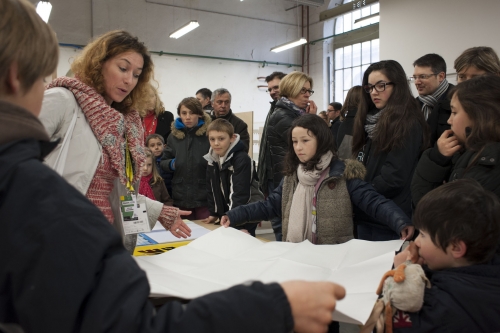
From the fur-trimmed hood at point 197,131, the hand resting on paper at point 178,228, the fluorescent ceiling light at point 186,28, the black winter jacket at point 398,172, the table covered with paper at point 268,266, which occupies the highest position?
the fluorescent ceiling light at point 186,28

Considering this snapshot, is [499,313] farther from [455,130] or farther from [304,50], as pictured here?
[304,50]

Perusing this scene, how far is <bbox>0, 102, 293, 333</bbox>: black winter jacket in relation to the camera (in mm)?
523

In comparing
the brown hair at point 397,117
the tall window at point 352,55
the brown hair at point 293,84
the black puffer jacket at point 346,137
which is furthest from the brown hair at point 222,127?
the tall window at point 352,55

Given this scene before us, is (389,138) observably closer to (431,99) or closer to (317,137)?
(317,137)

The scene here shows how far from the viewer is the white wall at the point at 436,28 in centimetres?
600

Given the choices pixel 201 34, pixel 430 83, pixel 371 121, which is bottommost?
pixel 371 121

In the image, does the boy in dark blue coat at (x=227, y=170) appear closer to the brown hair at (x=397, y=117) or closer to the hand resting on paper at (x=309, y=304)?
the brown hair at (x=397, y=117)

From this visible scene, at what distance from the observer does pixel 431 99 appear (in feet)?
9.77

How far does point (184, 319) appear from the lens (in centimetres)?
56

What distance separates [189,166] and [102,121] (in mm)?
2255

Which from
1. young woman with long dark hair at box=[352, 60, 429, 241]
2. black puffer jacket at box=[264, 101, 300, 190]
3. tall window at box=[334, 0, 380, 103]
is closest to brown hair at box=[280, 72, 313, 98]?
black puffer jacket at box=[264, 101, 300, 190]

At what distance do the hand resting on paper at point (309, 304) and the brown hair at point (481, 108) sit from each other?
1.20 meters

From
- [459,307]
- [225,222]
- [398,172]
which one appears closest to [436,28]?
[398,172]

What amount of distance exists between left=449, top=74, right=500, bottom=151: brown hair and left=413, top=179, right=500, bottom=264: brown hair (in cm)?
38
